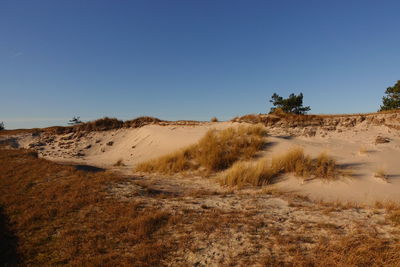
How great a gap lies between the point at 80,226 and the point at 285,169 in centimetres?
611

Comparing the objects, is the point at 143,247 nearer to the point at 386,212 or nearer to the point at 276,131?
the point at 386,212

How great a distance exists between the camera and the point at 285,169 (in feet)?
24.0

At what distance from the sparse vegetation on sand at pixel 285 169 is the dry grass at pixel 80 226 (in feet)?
10.9

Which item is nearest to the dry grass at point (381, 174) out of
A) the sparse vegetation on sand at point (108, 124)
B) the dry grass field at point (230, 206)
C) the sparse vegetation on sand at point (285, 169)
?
the dry grass field at point (230, 206)

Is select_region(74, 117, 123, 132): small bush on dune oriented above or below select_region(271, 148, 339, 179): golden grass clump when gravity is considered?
above

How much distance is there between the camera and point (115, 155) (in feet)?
48.1

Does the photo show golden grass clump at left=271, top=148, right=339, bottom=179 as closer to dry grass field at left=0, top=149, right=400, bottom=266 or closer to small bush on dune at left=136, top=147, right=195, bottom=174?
dry grass field at left=0, top=149, right=400, bottom=266

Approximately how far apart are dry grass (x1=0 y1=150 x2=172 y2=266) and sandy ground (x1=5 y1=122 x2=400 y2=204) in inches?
167

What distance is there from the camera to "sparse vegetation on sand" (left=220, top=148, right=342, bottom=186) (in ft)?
22.1

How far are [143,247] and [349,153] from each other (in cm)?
808

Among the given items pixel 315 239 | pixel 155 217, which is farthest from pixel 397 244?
pixel 155 217

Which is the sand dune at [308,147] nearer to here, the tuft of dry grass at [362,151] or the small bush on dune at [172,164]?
the tuft of dry grass at [362,151]

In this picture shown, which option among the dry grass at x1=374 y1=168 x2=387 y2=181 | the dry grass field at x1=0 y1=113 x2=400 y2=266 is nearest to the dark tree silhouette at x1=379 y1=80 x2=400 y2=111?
the dry grass field at x1=0 y1=113 x2=400 y2=266

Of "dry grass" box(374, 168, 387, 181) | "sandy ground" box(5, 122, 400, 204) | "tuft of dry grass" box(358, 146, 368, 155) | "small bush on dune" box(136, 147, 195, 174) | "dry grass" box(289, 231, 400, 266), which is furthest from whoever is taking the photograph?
"small bush on dune" box(136, 147, 195, 174)
